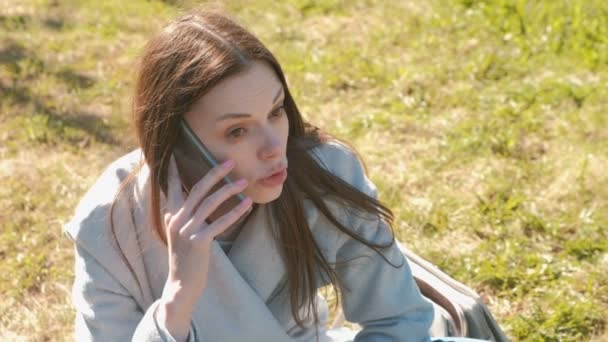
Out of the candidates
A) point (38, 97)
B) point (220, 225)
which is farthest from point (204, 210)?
point (38, 97)

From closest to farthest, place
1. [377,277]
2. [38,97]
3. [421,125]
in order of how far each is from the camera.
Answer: [377,277]
[421,125]
[38,97]

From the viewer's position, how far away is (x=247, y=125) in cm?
225

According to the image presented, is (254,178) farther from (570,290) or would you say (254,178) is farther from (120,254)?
(570,290)

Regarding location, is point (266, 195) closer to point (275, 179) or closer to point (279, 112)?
point (275, 179)

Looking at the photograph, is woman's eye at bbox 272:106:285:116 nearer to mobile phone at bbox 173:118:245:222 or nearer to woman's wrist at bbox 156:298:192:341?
mobile phone at bbox 173:118:245:222

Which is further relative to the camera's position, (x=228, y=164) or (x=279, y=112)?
(x=279, y=112)

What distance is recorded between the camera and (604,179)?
14.4 feet

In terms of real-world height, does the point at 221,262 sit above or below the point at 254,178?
below

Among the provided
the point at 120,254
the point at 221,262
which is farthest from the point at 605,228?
the point at 120,254

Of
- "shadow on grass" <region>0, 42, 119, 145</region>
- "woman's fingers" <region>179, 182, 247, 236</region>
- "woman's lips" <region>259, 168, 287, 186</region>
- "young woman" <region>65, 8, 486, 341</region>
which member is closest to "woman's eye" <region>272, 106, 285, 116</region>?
"young woman" <region>65, 8, 486, 341</region>

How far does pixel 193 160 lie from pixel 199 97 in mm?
179

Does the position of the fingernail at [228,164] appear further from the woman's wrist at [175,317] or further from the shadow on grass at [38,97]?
the shadow on grass at [38,97]

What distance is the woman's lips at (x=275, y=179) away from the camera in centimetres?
226

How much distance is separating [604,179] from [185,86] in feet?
9.29
